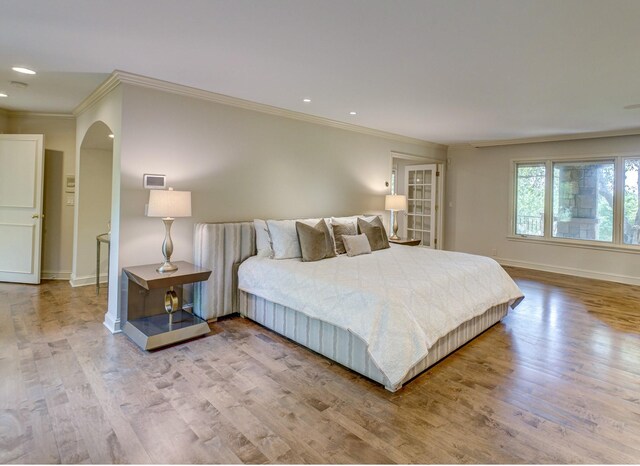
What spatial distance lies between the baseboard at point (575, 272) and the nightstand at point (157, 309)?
598 centimetres

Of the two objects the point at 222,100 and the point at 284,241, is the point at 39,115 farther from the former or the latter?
the point at 284,241

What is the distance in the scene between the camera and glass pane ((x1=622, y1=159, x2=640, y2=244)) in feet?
18.3

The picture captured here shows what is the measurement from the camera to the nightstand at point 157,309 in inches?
118

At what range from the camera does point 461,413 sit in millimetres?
2160

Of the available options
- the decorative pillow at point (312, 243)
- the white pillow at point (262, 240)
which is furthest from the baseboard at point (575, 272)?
the white pillow at point (262, 240)

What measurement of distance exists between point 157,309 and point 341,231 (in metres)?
2.20

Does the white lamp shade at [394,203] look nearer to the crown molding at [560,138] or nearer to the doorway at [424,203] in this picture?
the doorway at [424,203]

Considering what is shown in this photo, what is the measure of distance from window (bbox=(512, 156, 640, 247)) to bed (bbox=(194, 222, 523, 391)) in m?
3.25

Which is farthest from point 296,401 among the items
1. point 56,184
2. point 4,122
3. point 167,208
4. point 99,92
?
point 4,122

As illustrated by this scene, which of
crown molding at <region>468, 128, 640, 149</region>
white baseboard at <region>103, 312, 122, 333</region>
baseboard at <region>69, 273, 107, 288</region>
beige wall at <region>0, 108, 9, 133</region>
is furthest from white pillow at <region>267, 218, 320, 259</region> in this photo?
crown molding at <region>468, 128, 640, 149</region>

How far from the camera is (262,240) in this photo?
387 centimetres

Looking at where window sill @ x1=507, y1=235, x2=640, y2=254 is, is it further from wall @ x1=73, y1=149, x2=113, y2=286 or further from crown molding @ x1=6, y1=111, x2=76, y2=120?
crown molding @ x1=6, y1=111, x2=76, y2=120

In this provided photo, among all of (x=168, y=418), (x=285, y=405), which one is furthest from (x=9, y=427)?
(x=285, y=405)

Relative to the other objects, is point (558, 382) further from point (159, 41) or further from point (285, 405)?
point (159, 41)
